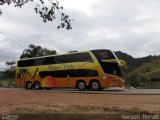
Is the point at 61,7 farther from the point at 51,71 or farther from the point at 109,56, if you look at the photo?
the point at 51,71

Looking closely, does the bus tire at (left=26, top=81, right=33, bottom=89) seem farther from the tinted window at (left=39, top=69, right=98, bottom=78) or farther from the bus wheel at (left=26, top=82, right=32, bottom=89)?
the tinted window at (left=39, top=69, right=98, bottom=78)

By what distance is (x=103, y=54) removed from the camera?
2872 cm

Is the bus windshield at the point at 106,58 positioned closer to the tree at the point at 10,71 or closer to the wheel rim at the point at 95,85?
the wheel rim at the point at 95,85

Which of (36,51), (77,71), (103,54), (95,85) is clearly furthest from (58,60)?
(36,51)

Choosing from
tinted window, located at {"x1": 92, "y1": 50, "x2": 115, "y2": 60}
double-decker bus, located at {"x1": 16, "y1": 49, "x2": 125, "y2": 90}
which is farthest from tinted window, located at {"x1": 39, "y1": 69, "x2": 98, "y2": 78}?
tinted window, located at {"x1": 92, "y1": 50, "x2": 115, "y2": 60}

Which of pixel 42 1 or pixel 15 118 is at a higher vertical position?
pixel 42 1

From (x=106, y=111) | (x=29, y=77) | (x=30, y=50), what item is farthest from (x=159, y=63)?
(x=106, y=111)

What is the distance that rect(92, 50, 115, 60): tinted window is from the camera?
28641mm

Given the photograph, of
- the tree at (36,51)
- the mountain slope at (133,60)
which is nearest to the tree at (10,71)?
the tree at (36,51)

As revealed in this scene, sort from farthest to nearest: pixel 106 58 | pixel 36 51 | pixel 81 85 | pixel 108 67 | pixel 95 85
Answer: pixel 36 51 < pixel 81 85 < pixel 95 85 < pixel 108 67 < pixel 106 58

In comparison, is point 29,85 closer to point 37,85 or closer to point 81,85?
point 37,85

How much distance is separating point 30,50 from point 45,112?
47882 millimetres

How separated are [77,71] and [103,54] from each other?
3.02m

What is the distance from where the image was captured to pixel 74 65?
30734 mm
